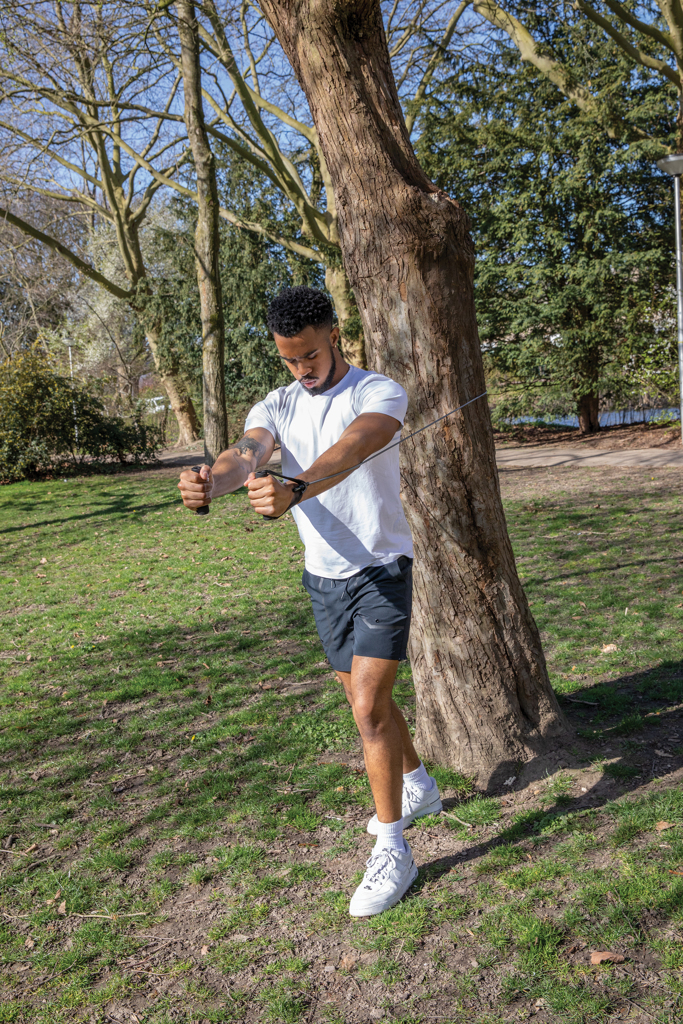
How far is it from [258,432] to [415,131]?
58.7ft

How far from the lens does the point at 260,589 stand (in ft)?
26.6

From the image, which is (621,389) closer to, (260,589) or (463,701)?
(260,589)

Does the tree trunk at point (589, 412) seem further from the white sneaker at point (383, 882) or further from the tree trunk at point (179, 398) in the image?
the white sneaker at point (383, 882)

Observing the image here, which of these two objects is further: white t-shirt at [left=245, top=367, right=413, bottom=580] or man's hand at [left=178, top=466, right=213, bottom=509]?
white t-shirt at [left=245, top=367, right=413, bottom=580]

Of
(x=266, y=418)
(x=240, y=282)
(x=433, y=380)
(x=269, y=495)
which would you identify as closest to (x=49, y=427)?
(x=240, y=282)

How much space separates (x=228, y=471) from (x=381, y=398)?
1.82 feet

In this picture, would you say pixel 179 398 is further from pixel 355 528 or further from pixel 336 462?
pixel 336 462

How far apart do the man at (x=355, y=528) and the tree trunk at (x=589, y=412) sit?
15617mm

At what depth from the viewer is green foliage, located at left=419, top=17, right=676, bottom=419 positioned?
1581 centimetres

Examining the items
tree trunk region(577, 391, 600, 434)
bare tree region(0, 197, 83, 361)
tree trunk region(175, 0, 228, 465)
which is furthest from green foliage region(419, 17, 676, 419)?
bare tree region(0, 197, 83, 361)

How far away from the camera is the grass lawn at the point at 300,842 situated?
2539mm

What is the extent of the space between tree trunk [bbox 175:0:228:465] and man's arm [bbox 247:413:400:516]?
11.4 metres

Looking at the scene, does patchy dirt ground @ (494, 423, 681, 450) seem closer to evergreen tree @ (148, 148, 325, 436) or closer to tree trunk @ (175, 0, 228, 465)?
evergreen tree @ (148, 148, 325, 436)

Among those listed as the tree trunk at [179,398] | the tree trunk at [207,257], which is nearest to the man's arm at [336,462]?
the tree trunk at [207,257]
